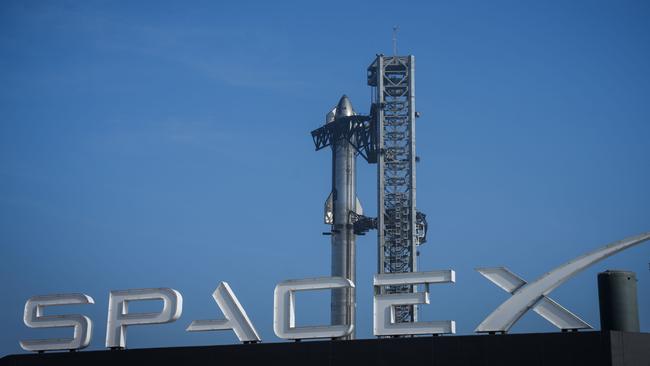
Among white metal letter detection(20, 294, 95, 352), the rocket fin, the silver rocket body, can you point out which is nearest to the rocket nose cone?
the silver rocket body

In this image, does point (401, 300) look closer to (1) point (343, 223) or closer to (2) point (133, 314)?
(2) point (133, 314)

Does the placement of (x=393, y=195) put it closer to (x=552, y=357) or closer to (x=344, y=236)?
(x=344, y=236)

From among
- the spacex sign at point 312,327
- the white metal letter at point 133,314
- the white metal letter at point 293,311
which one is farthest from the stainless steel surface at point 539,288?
the white metal letter at point 133,314

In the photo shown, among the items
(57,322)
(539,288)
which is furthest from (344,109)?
(539,288)

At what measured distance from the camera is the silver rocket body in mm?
106312

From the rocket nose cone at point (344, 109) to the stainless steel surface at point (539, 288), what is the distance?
77.0 meters

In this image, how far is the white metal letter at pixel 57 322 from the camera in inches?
1702

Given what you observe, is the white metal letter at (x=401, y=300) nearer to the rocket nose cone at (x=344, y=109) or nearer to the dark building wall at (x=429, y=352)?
the dark building wall at (x=429, y=352)

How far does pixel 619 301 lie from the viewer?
36.1 meters

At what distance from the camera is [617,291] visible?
36.0 meters

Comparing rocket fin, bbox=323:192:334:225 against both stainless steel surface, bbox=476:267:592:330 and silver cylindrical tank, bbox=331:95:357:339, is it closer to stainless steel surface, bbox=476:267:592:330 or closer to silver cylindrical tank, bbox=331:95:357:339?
silver cylindrical tank, bbox=331:95:357:339

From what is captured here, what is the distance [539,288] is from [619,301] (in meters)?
2.77

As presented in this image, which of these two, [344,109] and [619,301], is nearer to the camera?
[619,301]

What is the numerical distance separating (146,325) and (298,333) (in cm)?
731
